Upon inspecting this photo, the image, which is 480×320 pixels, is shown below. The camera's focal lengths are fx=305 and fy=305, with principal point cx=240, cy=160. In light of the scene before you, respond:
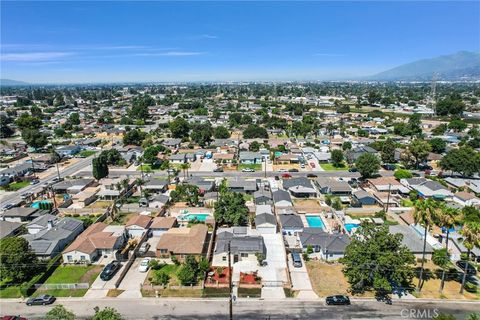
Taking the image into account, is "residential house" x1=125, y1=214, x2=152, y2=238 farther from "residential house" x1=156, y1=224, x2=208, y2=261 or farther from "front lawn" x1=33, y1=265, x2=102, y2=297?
"front lawn" x1=33, y1=265, x2=102, y2=297

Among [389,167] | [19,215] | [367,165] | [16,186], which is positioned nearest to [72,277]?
[19,215]

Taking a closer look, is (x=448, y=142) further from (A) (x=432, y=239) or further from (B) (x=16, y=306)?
(B) (x=16, y=306)

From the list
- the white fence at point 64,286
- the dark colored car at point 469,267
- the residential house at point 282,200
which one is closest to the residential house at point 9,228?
the white fence at point 64,286

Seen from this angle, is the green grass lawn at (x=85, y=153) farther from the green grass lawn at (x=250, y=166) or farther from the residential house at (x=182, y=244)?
the residential house at (x=182, y=244)

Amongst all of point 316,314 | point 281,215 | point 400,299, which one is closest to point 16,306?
point 316,314

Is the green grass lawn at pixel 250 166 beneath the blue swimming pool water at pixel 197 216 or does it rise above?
above
